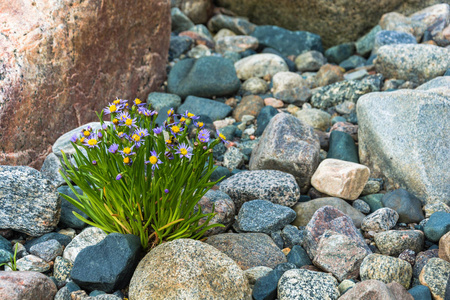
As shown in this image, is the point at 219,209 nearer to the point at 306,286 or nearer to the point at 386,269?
the point at 306,286

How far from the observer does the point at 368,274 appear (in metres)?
2.91

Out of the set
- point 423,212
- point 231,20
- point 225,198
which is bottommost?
point 423,212

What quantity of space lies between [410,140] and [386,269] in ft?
5.17

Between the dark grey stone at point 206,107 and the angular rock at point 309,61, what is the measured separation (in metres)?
1.83

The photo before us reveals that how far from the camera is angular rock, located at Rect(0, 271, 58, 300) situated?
8.30ft

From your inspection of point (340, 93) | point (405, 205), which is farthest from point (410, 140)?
point (340, 93)

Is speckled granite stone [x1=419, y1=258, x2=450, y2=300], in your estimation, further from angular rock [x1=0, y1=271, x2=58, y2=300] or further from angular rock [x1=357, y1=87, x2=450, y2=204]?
angular rock [x1=0, y1=271, x2=58, y2=300]

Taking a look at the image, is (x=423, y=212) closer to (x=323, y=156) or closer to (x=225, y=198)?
(x=323, y=156)

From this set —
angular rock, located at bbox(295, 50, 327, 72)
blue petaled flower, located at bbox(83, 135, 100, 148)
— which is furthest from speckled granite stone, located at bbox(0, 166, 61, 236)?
angular rock, located at bbox(295, 50, 327, 72)

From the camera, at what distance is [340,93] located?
5.75 metres

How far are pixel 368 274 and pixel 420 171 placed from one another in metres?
1.44

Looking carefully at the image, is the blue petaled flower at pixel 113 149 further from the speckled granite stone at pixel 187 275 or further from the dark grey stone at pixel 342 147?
the dark grey stone at pixel 342 147

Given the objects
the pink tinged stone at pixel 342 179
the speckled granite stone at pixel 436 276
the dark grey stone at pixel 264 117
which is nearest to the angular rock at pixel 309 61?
the dark grey stone at pixel 264 117

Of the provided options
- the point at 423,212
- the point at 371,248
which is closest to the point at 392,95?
the point at 423,212
